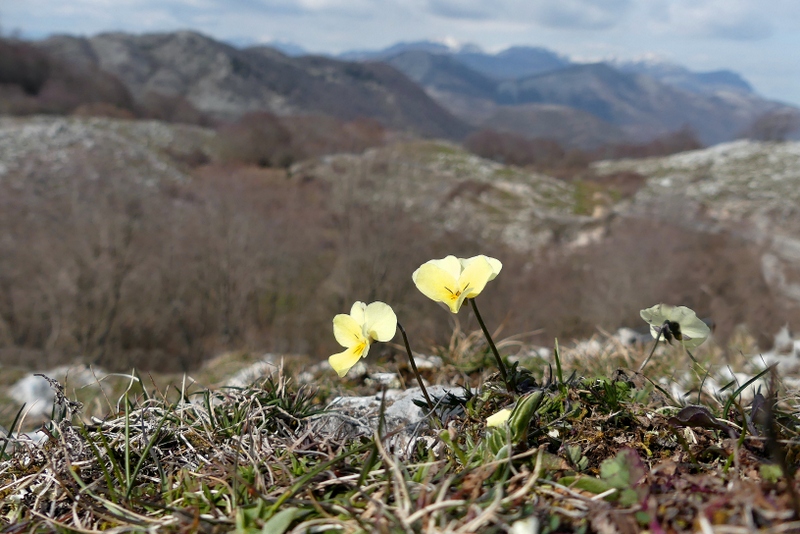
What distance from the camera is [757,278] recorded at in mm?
23688

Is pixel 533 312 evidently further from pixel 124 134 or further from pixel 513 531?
pixel 124 134

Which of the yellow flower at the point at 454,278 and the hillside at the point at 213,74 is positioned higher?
the hillside at the point at 213,74

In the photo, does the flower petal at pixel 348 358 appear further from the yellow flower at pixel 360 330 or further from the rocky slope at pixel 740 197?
the rocky slope at pixel 740 197

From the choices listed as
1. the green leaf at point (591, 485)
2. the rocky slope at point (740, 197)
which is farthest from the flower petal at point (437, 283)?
the rocky slope at point (740, 197)

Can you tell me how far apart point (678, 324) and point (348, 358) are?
3.78 ft

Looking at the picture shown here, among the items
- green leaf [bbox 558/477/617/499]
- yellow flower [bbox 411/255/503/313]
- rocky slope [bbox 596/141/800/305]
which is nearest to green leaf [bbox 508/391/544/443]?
green leaf [bbox 558/477/617/499]

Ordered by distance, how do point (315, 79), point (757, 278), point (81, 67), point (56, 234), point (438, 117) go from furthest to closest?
point (438, 117), point (315, 79), point (81, 67), point (757, 278), point (56, 234)

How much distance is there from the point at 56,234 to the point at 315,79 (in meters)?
152

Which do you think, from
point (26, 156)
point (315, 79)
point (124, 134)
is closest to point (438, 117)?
point (315, 79)

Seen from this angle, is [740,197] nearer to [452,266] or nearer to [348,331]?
[452,266]

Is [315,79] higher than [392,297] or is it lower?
higher

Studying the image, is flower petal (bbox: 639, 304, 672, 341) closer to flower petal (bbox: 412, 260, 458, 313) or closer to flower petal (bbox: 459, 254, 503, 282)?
flower petal (bbox: 459, 254, 503, 282)

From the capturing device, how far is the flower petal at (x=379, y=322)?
5.20 ft

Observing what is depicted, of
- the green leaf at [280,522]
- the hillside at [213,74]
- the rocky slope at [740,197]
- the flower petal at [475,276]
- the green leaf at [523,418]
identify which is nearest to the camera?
the green leaf at [280,522]
